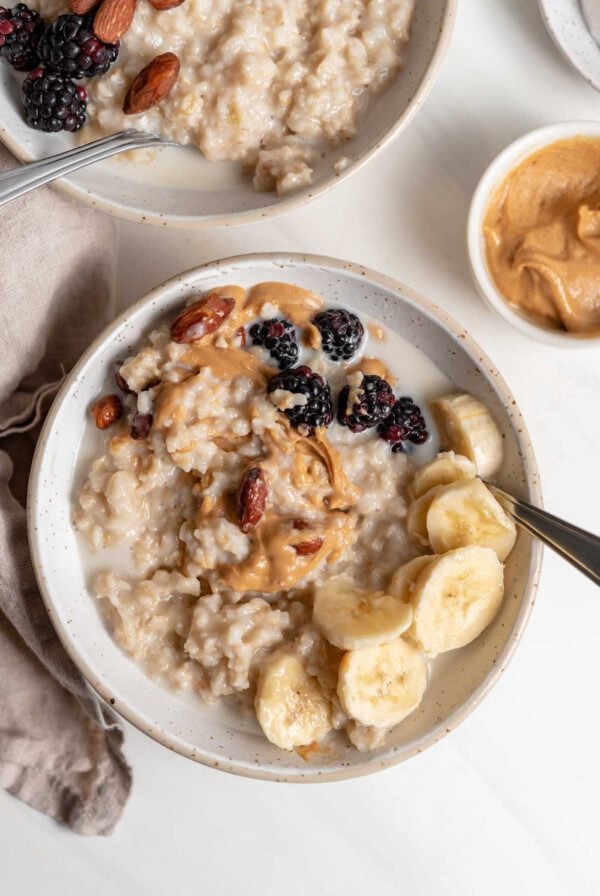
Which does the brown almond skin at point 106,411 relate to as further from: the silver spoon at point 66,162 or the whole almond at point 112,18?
the whole almond at point 112,18

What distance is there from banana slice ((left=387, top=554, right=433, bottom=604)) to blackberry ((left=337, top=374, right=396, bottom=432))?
0.25 m

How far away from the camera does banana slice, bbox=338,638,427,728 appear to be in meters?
1.46

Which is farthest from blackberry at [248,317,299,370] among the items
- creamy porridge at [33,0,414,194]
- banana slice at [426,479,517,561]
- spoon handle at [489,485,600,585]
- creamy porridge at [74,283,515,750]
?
spoon handle at [489,485,600,585]

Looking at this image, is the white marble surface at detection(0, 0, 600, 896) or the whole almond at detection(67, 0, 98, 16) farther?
the white marble surface at detection(0, 0, 600, 896)

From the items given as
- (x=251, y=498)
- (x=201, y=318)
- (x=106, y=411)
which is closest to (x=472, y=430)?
(x=251, y=498)

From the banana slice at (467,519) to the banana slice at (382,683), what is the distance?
0.65 ft

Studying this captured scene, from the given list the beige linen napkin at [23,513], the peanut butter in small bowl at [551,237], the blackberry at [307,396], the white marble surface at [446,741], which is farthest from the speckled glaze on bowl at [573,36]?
the beige linen napkin at [23,513]

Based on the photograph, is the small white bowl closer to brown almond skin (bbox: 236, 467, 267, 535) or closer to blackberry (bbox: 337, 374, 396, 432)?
blackberry (bbox: 337, 374, 396, 432)

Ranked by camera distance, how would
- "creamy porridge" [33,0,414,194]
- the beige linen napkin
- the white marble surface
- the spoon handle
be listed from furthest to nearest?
the white marble surface < the beige linen napkin < "creamy porridge" [33,0,414,194] < the spoon handle

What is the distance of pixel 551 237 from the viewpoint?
1.64 metres

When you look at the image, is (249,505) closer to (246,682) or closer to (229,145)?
(246,682)

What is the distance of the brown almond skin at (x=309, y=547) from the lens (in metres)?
1.48

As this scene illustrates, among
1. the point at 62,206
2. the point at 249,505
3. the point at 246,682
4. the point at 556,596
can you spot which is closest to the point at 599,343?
the point at 556,596

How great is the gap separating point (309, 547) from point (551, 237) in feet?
2.45
